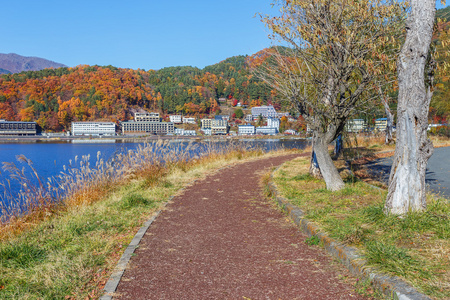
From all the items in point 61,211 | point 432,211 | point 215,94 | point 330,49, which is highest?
point 215,94

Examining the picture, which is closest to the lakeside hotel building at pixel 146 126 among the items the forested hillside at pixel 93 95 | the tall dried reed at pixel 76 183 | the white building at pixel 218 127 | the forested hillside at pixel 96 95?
the forested hillside at pixel 96 95

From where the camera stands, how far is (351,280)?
356 cm

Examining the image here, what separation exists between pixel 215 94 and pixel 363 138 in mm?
168277

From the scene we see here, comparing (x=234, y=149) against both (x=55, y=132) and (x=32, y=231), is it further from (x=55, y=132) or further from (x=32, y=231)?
(x=55, y=132)

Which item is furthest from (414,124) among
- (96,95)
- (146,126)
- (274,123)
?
(96,95)

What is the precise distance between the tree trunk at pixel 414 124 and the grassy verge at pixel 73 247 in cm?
447

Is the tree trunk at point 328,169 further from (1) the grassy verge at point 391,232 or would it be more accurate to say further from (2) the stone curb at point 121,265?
(2) the stone curb at point 121,265

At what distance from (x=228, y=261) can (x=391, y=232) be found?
235cm

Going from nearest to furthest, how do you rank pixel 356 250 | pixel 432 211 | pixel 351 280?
pixel 351 280 < pixel 356 250 < pixel 432 211

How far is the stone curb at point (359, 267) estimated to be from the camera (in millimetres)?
2939

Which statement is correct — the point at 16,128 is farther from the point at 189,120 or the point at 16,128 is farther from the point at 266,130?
the point at 266,130

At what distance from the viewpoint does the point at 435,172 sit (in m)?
11.0

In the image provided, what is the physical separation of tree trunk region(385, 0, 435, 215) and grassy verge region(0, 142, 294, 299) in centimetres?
447

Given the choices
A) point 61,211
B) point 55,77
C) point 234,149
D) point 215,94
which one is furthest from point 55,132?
point 61,211
